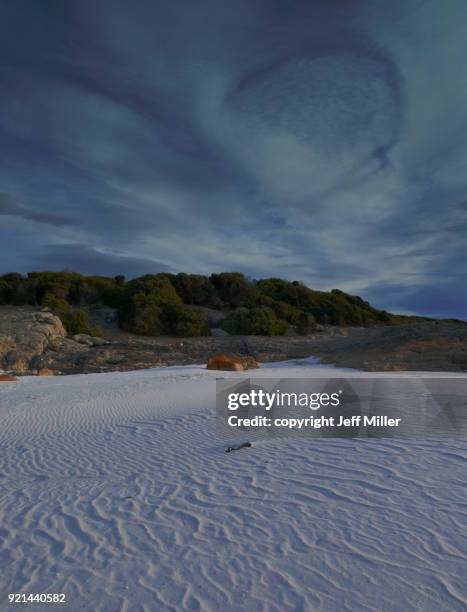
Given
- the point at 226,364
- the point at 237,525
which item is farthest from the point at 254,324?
the point at 237,525

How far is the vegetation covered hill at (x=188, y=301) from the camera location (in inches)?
1051

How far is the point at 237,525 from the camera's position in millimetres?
3830

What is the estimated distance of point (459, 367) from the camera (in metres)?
14.4

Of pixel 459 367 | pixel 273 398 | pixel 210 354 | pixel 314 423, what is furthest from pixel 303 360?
pixel 314 423

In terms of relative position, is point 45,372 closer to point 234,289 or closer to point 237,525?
point 237,525

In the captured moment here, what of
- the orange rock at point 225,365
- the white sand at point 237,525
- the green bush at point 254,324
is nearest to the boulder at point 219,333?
the green bush at point 254,324

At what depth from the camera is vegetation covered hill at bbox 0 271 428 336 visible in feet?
87.6

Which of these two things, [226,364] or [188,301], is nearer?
[226,364]

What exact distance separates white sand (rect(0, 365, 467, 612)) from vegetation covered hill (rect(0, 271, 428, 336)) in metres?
19.4

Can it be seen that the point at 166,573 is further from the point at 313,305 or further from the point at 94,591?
the point at 313,305

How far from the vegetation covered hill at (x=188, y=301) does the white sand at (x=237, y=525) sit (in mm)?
19429

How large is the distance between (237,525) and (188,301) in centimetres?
3199

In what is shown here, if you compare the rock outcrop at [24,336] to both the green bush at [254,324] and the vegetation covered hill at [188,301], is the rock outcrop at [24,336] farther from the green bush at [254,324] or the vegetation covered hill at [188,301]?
the green bush at [254,324]

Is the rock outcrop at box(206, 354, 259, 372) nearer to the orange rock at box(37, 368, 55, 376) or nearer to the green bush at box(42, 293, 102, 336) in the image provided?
the orange rock at box(37, 368, 55, 376)
